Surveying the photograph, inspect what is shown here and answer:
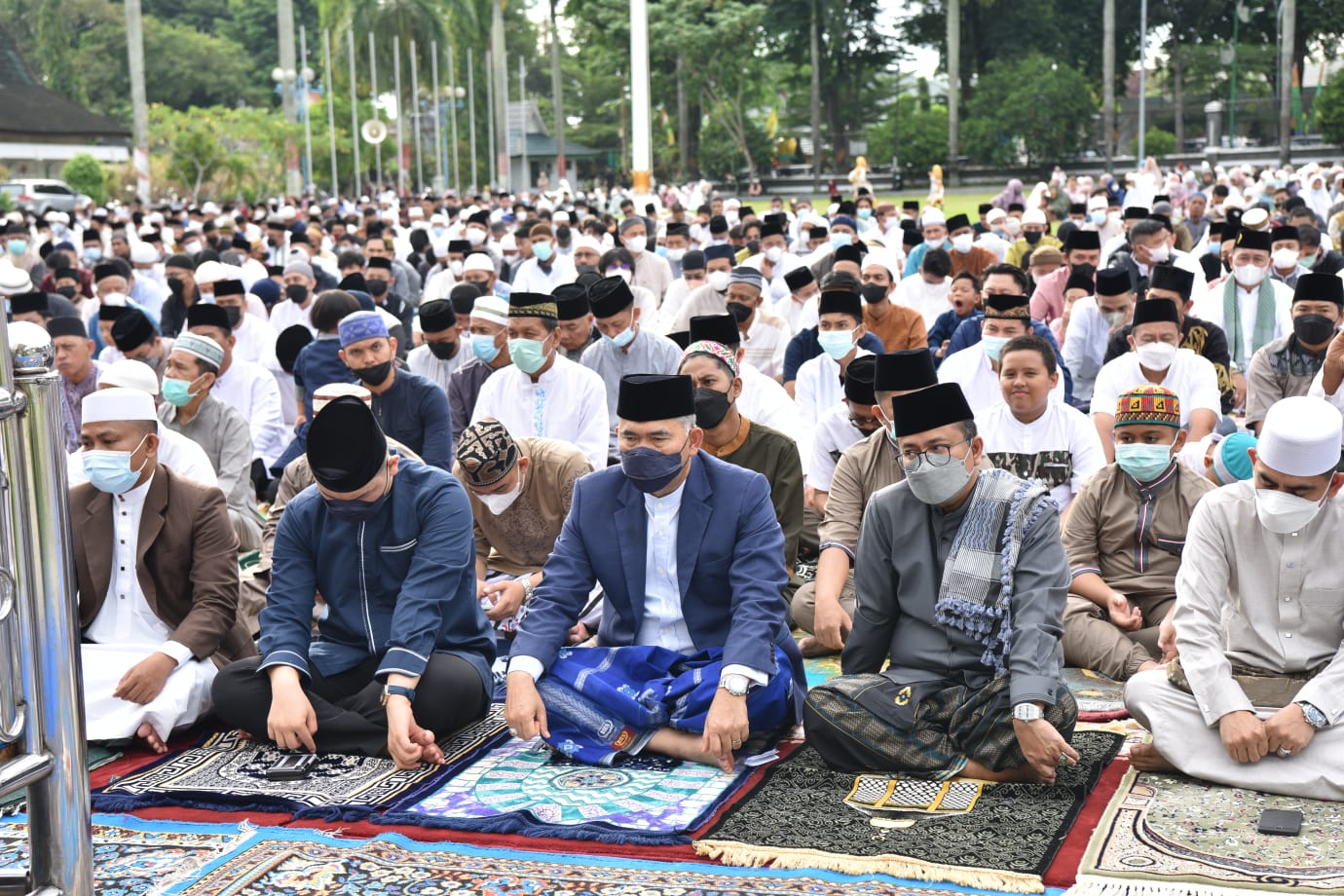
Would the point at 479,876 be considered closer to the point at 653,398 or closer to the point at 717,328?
the point at 653,398

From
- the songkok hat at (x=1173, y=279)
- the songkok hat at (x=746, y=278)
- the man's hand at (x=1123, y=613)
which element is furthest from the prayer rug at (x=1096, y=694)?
the songkok hat at (x=746, y=278)

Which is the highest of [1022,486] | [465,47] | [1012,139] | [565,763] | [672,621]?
[465,47]

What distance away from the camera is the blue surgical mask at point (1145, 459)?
5191mm

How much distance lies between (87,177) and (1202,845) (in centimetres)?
3390

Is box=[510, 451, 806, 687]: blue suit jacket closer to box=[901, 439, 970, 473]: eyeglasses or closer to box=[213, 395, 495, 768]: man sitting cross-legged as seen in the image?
box=[213, 395, 495, 768]: man sitting cross-legged

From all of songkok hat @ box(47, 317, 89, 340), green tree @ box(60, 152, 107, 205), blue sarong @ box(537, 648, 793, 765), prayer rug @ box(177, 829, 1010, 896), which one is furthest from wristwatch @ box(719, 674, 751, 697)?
green tree @ box(60, 152, 107, 205)

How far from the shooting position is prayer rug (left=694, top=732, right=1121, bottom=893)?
362 cm

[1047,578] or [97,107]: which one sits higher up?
[97,107]

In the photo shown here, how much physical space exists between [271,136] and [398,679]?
36453 millimetres

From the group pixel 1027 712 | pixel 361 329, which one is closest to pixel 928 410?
pixel 1027 712

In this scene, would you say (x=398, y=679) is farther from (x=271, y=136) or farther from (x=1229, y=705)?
(x=271, y=136)

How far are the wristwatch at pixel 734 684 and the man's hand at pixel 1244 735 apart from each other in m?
1.19

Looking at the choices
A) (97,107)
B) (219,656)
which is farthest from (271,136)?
Answer: (219,656)

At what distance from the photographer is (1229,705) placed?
406 centimetres
